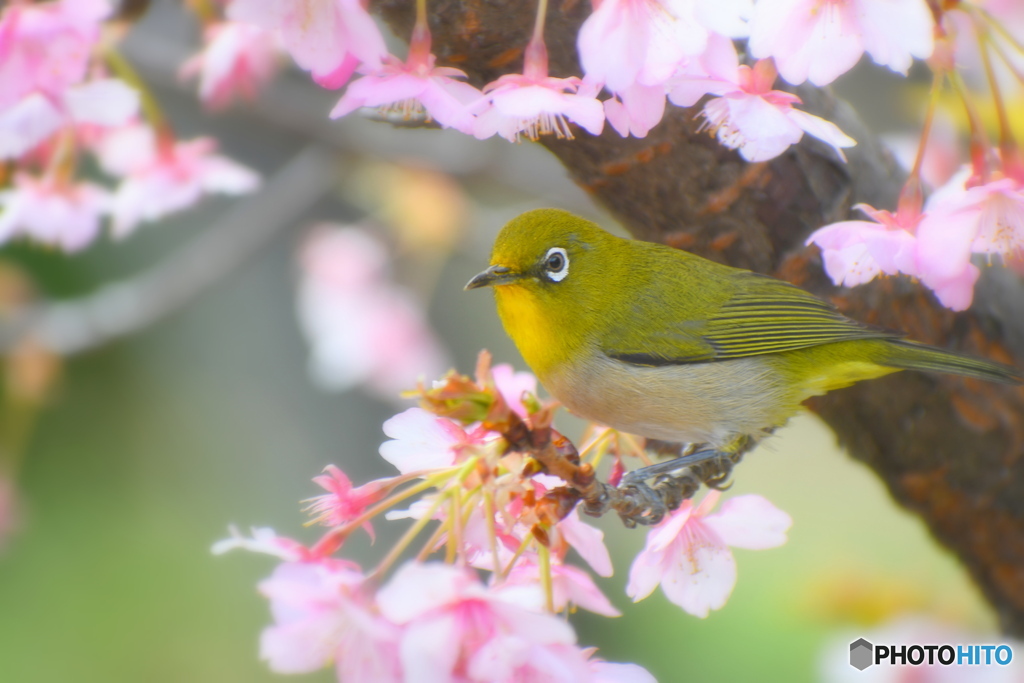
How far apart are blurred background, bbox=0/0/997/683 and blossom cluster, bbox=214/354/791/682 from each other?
1.68 m

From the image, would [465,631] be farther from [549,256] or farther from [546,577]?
[549,256]

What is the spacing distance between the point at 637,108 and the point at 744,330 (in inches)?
34.2

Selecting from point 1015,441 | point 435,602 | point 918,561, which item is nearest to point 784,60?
point 435,602

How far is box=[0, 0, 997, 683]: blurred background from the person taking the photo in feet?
11.1

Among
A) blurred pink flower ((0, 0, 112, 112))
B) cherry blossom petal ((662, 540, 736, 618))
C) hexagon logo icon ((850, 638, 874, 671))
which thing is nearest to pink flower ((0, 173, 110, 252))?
blurred pink flower ((0, 0, 112, 112))

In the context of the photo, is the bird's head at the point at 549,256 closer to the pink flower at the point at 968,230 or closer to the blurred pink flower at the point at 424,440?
the blurred pink flower at the point at 424,440

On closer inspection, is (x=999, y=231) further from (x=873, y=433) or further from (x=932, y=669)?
(x=932, y=669)

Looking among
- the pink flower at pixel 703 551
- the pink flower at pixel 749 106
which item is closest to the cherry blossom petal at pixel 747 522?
the pink flower at pixel 703 551

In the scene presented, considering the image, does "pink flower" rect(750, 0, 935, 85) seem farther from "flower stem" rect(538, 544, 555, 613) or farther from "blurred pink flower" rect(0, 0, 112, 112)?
"blurred pink flower" rect(0, 0, 112, 112)

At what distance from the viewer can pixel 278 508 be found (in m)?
4.40

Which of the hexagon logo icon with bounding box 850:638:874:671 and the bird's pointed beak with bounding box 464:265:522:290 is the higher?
the bird's pointed beak with bounding box 464:265:522:290

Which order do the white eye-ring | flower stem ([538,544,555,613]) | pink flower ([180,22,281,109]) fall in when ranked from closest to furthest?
1. flower stem ([538,544,555,613])
2. the white eye-ring
3. pink flower ([180,22,281,109])

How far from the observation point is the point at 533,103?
1104 mm

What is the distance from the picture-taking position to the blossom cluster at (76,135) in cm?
136
